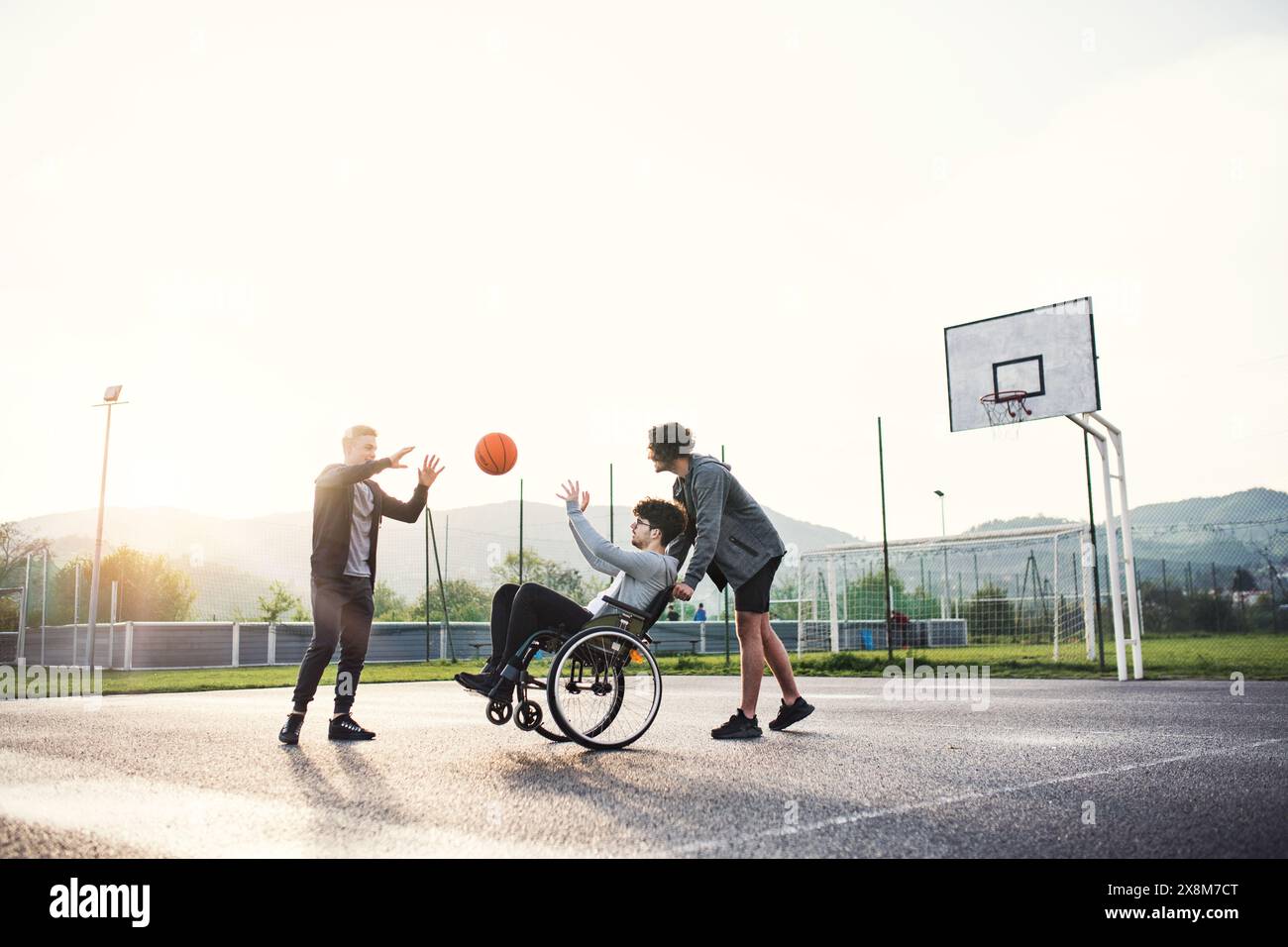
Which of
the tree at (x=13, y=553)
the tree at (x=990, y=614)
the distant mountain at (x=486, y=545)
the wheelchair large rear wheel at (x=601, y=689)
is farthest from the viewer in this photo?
the tree at (x=13, y=553)

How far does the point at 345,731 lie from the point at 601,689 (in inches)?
59.2

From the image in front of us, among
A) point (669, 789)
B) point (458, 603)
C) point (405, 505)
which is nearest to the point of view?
point (669, 789)

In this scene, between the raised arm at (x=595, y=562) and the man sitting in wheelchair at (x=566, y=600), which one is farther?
the raised arm at (x=595, y=562)

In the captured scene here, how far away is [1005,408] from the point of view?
1149 centimetres

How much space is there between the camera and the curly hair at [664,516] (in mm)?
4945

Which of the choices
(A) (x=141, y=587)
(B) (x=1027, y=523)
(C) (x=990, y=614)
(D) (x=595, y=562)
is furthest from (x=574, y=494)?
(A) (x=141, y=587)

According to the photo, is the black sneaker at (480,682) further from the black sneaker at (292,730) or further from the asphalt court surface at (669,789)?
the black sneaker at (292,730)

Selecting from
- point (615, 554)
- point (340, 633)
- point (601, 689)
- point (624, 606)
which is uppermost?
point (615, 554)

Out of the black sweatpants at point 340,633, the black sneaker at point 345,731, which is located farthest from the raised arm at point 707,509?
the black sneaker at point 345,731

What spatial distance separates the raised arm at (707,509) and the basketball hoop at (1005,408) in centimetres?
748

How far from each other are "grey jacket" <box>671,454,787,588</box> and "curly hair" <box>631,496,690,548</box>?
74mm

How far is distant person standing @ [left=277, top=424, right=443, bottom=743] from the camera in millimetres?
4953

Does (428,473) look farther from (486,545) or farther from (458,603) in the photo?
(486,545)
